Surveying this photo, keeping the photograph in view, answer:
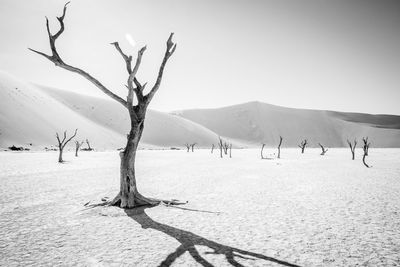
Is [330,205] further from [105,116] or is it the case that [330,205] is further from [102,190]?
[105,116]

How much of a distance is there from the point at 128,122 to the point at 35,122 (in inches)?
1527

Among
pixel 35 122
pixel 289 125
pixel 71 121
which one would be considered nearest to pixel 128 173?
pixel 35 122

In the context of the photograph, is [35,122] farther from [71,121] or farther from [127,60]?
[127,60]

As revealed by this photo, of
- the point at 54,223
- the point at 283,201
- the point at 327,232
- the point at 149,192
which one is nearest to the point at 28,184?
the point at 149,192

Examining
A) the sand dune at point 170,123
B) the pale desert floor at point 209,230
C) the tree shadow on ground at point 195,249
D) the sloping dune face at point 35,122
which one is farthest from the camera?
the sand dune at point 170,123

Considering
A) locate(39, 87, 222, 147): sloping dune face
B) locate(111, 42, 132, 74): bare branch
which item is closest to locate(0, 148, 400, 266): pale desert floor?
locate(111, 42, 132, 74): bare branch

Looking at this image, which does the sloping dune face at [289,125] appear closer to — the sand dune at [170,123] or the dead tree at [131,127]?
the sand dune at [170,123]

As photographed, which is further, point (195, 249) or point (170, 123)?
point (170, 123)

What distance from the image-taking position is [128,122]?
10606 cm

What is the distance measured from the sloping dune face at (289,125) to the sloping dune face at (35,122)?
75.3 m

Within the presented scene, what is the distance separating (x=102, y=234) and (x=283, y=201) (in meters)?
6.19

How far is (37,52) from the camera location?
24.8ft

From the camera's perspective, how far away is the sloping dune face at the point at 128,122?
337ft

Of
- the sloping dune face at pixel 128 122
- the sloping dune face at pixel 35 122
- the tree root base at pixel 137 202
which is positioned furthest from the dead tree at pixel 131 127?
the sloping dune face at pixel 128 122
